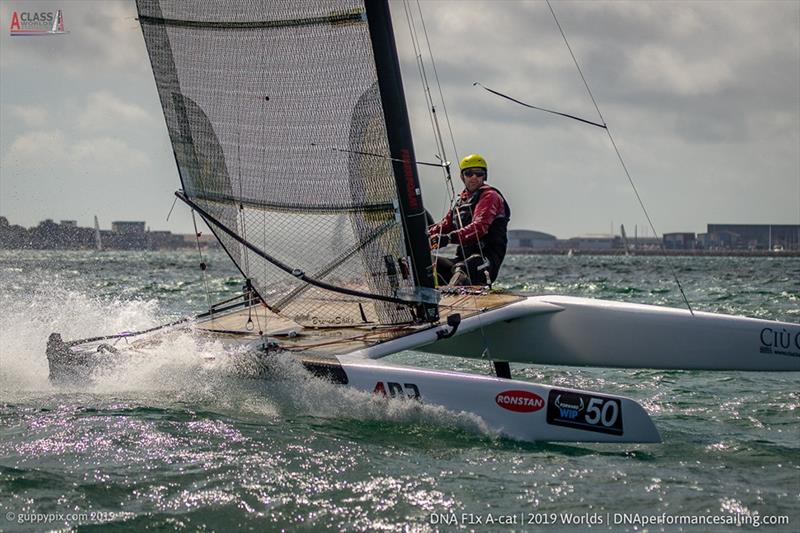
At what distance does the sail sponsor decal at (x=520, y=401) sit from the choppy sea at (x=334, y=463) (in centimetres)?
19

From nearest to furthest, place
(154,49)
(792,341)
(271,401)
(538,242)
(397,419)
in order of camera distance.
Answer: (397,419), (271,401), (792,341), (154,49), (538,242)

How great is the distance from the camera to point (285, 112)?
6.44m

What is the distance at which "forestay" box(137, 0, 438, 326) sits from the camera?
6.29 m

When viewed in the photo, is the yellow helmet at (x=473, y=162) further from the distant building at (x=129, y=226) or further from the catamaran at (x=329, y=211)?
the distant building at (x=129, y=226)

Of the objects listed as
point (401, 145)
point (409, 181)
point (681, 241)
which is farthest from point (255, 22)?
point (681, 241)

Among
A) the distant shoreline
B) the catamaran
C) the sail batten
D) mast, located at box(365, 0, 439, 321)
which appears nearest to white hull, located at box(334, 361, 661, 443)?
the catamaran

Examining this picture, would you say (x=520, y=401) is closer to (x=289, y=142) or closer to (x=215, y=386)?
(x=215, y=386)

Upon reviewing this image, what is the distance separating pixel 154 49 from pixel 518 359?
132 inches

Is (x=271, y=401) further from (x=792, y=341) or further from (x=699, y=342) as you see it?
(x=792, y=341)

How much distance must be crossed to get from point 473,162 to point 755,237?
134m

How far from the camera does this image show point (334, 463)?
177 inches

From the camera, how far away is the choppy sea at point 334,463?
3.80 meters

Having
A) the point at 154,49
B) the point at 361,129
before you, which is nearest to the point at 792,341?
the point at 361,129

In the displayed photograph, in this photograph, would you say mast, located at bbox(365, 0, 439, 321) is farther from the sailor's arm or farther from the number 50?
the number 50
